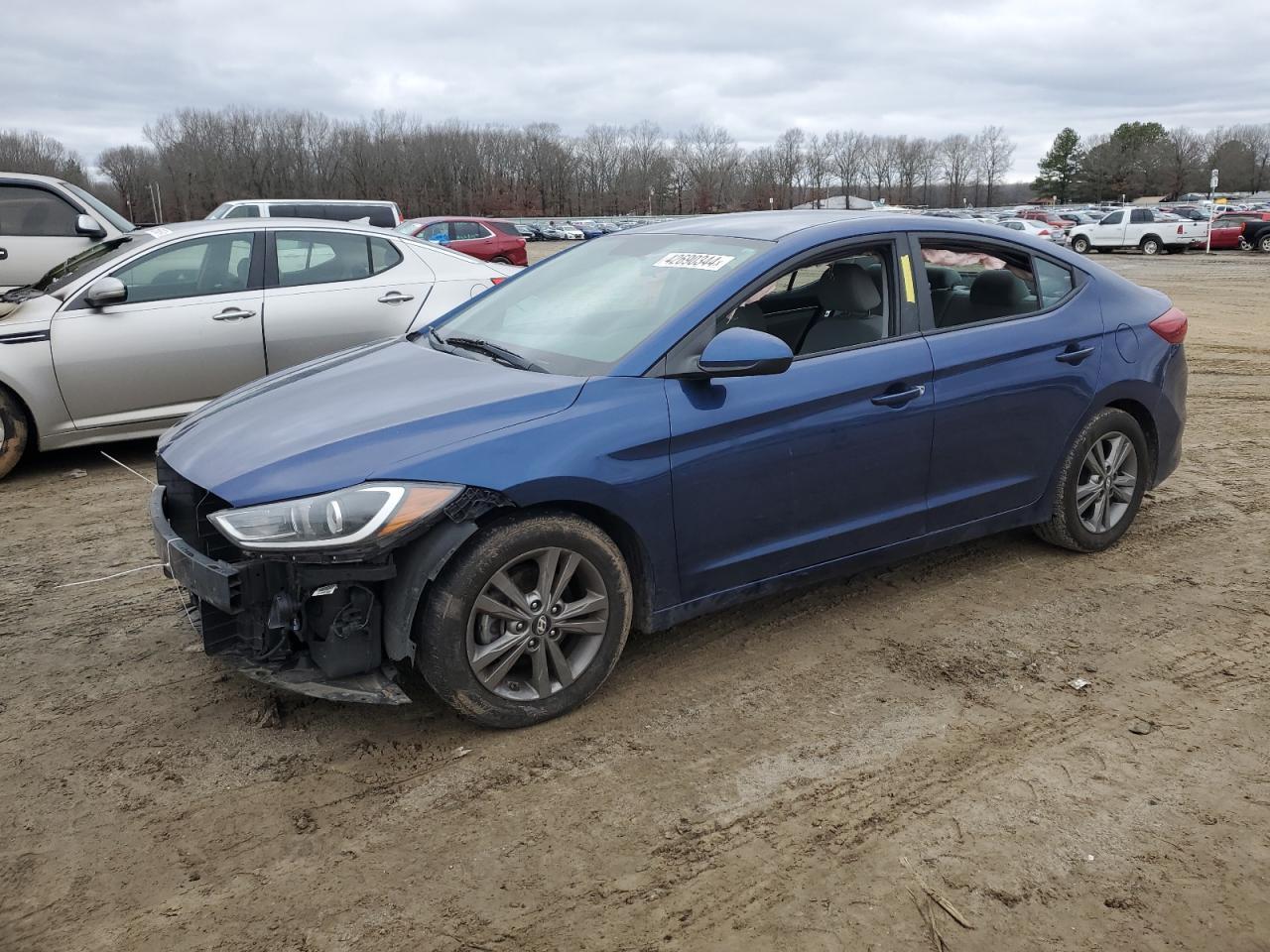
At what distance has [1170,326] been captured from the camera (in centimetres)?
491

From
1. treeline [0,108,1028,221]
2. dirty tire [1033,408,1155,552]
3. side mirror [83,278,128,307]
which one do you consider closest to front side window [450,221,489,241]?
side mirror [83,278,128,307]

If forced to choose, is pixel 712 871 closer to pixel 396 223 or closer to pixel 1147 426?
pixel 1147 426

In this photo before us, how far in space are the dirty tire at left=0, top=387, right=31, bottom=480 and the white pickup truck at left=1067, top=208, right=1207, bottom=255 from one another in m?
35.6

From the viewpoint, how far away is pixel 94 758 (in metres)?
3.26

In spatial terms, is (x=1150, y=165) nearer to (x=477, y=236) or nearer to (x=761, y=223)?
(x=477, y=236)

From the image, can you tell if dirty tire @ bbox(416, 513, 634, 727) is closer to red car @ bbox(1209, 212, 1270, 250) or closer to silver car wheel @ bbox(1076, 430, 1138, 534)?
silver car wheel @ bbox(1076, 430, 1138, 534)

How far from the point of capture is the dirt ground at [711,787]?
8.28 ft

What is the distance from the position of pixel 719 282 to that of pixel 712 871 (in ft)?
6.64

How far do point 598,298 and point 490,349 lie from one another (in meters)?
0.48

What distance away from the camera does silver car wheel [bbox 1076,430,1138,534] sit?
15.6ft

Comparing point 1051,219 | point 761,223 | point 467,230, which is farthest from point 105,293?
point 1051,219

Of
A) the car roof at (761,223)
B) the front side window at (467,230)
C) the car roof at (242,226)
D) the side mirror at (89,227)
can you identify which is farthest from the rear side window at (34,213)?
the front side window at (467,230)

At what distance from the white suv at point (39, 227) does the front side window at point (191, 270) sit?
9.71 feet

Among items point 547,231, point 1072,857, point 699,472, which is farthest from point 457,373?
point 547,231
